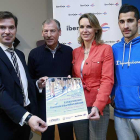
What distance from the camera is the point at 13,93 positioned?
136 centimetres

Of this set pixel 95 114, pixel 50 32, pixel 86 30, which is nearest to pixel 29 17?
pixel 50 32

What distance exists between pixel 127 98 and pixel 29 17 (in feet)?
9.24

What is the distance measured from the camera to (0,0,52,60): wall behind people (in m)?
3.53

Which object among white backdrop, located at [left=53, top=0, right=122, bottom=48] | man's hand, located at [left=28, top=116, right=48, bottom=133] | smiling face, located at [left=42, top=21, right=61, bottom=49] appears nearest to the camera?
man's hand, located at [left=28, top=116, right=48, bottom=133]

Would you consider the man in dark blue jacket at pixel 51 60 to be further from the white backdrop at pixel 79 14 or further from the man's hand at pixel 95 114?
the white backdrop at pixel 79 14

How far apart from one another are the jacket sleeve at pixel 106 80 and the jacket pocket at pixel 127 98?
129mm

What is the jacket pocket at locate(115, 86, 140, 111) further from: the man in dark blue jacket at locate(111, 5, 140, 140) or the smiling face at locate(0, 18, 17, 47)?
the smiling face at locate(0, 18, 17, 47)

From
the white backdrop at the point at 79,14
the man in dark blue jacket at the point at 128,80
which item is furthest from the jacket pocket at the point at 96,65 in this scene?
the white backdrop at the point at 79,14

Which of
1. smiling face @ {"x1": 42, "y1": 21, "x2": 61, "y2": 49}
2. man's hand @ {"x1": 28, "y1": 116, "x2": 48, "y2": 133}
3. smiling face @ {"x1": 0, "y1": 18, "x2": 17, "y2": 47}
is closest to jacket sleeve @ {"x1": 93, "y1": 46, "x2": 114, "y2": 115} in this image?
man's hand @ {"x1": 28, "y1": 116, "x2": 48, "y2": 133}

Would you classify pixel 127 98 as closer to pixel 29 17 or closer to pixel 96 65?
pixel 96 65

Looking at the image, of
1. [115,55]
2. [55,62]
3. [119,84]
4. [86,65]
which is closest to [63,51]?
[55,62]

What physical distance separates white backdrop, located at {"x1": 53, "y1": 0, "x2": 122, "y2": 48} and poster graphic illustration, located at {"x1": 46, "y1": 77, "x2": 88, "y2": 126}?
1.62 metres

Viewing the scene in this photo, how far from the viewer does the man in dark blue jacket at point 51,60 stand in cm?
190

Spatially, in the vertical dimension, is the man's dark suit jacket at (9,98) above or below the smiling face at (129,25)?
below
